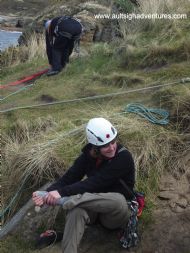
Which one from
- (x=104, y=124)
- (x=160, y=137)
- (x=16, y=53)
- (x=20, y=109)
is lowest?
(x=16, y=53)

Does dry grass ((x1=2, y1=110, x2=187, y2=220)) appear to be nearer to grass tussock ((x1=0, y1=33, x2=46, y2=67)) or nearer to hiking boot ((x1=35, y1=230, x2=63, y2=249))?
hiking boot ((x1=35, y1=230, x2=63, y2=249))

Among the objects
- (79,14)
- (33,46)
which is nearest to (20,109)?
(33,46)

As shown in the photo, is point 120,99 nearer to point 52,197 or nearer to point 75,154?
point 75,154

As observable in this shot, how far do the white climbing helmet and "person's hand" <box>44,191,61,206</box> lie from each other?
0.57m

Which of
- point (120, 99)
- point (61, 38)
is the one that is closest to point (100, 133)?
point (120, 99)

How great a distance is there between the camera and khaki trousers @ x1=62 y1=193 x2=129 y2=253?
4.38 m

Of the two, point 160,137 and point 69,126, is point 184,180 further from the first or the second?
point 69,126

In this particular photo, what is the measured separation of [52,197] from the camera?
4508 millimetres

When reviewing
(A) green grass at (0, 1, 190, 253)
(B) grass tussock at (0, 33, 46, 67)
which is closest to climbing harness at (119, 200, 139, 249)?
(A) green grass at (0, 1, 190, 253)

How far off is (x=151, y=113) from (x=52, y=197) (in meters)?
2.35

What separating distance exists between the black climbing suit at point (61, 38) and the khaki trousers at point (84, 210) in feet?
20.0

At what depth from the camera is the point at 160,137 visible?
236 inches

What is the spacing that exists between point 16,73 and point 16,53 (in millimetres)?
2085

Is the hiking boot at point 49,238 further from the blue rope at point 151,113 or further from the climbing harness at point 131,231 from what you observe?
the blue rope at point 151,113
